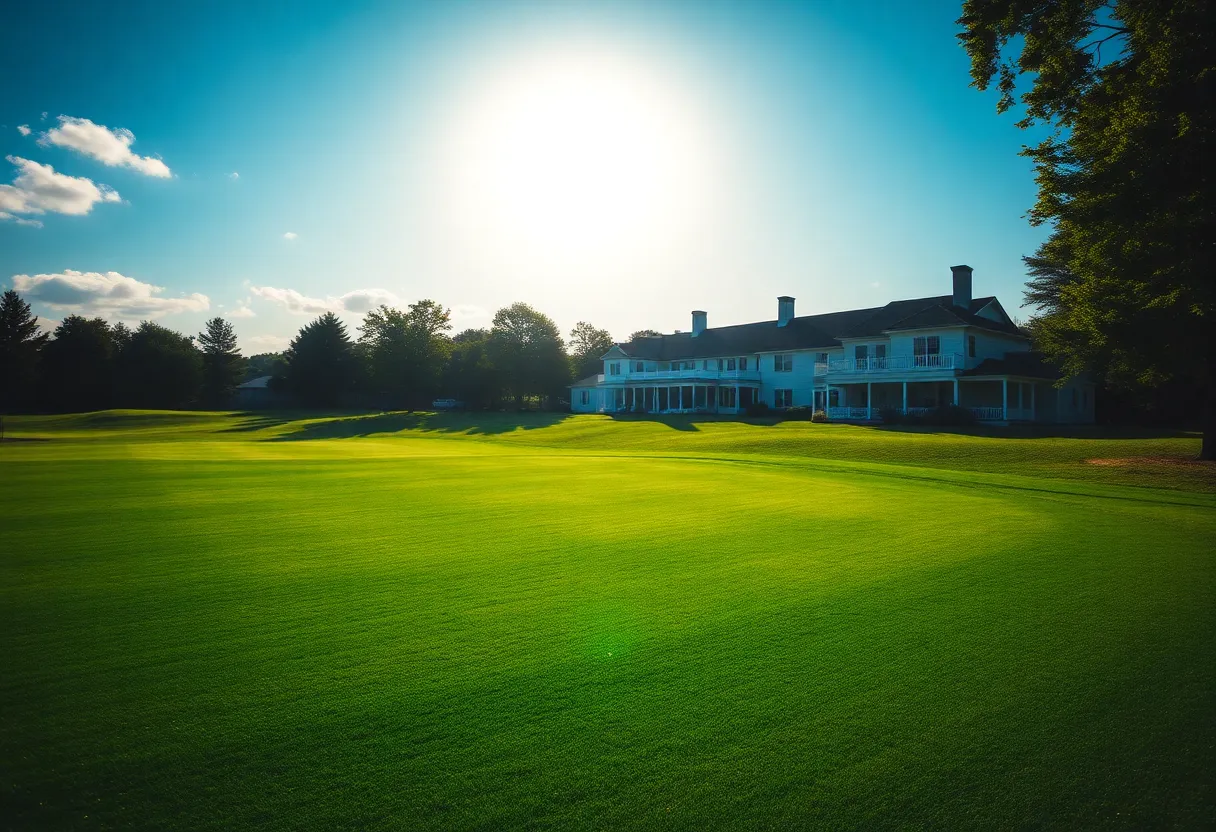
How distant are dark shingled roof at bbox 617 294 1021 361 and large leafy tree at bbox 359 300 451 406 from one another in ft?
66.0

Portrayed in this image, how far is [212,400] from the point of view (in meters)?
81.6

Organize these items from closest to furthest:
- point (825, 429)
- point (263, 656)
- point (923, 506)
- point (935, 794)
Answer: point (935, 794) → point (263, 656) → point (923, 506) → point (825, 429)

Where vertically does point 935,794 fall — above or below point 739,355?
below

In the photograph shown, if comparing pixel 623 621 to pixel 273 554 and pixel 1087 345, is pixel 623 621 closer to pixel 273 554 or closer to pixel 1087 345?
pixel 273 554

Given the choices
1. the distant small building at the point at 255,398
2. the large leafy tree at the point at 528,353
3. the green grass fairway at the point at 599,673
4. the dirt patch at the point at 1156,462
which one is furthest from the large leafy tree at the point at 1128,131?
the distant small building at the point at 255,398

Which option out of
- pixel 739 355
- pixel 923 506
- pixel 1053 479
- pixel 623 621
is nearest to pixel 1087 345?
pixel 1053 479

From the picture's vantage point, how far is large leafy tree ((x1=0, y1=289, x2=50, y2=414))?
71688 mm

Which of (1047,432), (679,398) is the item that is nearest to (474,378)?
(679,398)

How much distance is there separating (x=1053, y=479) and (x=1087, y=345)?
11.1 meters

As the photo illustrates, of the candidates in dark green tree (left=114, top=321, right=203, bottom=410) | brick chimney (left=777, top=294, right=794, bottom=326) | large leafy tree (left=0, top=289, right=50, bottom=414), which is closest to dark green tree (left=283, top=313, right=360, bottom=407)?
dark green tree (left=114, top=321, right=203, bottom=410)

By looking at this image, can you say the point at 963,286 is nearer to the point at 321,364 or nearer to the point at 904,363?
the point at 904,363

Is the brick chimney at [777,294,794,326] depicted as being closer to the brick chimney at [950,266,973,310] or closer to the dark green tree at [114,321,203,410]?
the brick chimney at [950,266,973,310]

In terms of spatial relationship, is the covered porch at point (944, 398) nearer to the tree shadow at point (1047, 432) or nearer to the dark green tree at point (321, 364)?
the tree shadow at point (1047, 432)

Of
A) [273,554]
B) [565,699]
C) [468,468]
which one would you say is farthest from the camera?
[468,468]
